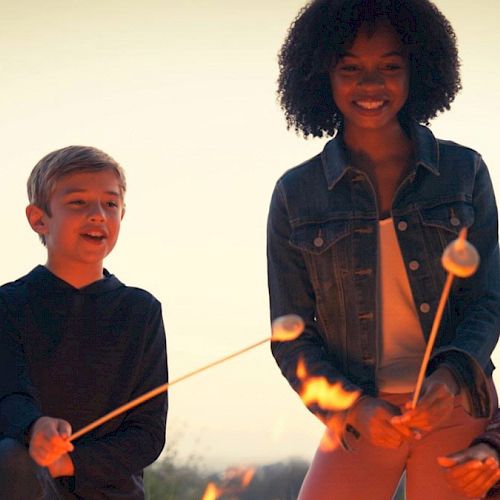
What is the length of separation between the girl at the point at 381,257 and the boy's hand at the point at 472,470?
0.12 metres

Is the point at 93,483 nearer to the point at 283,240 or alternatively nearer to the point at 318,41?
the point at 283,240

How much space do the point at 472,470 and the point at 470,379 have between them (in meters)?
0.25

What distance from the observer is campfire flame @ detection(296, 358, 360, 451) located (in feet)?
11.7

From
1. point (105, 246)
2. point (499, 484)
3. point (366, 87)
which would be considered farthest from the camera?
point (105, 246)

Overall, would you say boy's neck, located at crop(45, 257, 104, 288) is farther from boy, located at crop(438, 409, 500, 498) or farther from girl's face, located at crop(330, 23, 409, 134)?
boy, located at crop(438, 409, 500, 498)

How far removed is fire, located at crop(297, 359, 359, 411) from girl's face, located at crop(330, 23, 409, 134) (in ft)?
2.25

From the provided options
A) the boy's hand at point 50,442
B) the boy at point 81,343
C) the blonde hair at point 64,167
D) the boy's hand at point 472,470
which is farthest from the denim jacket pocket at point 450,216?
the boy's hand at point 50,442

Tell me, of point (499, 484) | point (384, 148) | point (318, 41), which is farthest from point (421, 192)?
point (499, 484)

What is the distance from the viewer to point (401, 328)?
3.69 m

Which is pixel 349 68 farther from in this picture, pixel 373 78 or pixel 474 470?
pixel 474 470

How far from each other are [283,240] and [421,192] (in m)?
0.39

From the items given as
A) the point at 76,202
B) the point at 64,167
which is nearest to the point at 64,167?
the point at 64,167

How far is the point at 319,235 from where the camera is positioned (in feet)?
12.3

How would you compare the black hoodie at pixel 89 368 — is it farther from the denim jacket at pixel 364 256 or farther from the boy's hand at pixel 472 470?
the boy's hand at pixel 472 470
